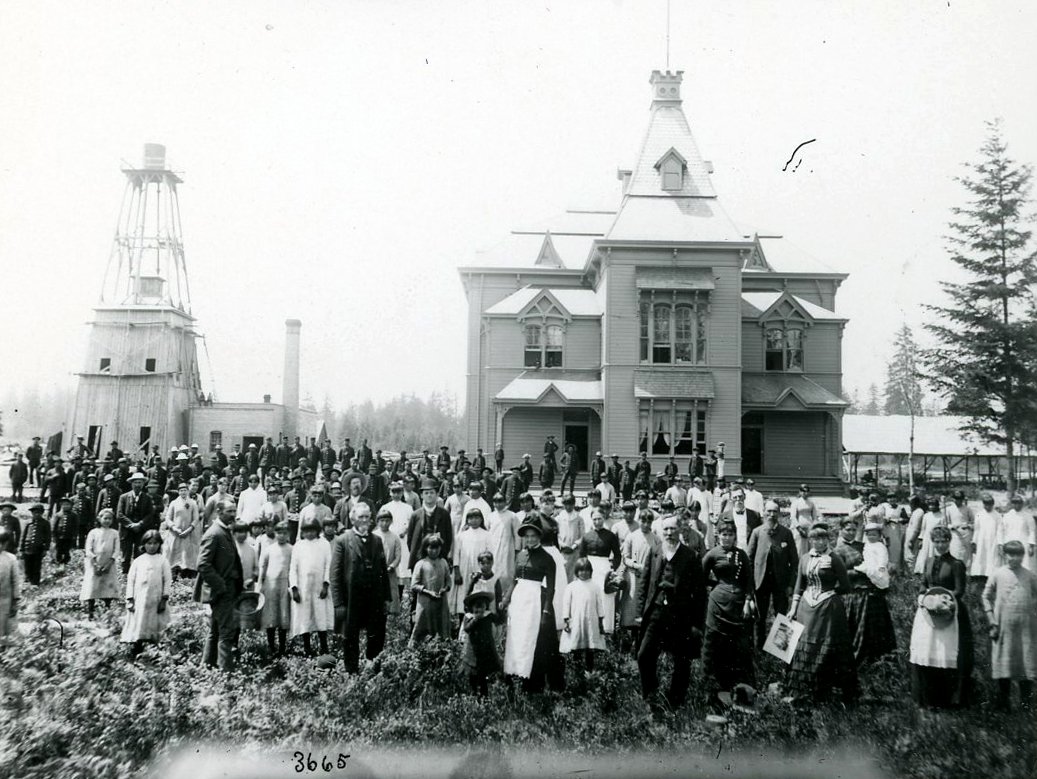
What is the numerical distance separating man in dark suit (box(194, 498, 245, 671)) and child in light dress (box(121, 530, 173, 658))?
3.81ft

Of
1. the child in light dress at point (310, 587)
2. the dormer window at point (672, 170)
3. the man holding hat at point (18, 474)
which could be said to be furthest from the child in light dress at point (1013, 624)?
the dormer window at point (672, 170)

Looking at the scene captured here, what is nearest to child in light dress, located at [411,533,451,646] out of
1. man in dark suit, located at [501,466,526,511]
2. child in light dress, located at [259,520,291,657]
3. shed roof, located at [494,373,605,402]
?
child in light dress, located at [259,520,291,657]

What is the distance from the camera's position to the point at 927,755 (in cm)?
599

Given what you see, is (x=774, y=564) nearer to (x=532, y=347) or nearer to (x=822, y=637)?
(x=822, y=637)

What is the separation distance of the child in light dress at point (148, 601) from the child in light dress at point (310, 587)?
5.39 ft

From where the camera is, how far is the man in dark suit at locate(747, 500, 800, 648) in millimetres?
8805

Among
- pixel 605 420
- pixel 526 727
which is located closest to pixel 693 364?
pixel 605 420

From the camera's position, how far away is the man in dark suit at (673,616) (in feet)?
22.2

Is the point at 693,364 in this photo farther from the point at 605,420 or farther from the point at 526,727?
the point at 526,727

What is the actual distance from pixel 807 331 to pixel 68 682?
22.5 metres

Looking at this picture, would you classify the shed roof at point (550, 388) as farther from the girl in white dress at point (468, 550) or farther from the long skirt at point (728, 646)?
the long skirt at point (728, 646)

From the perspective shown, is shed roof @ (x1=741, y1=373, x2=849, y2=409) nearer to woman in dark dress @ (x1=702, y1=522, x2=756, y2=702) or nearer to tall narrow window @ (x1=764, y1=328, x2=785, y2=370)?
tall narrow window @ (x1=764, y1=328, x2=785, y2=370)

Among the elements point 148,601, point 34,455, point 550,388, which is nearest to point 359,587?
point 148,601

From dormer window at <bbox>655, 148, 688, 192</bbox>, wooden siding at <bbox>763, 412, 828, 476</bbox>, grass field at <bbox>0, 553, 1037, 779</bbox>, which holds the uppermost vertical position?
dormer window at <bbox>655, 148, 688, 192</bbox>
